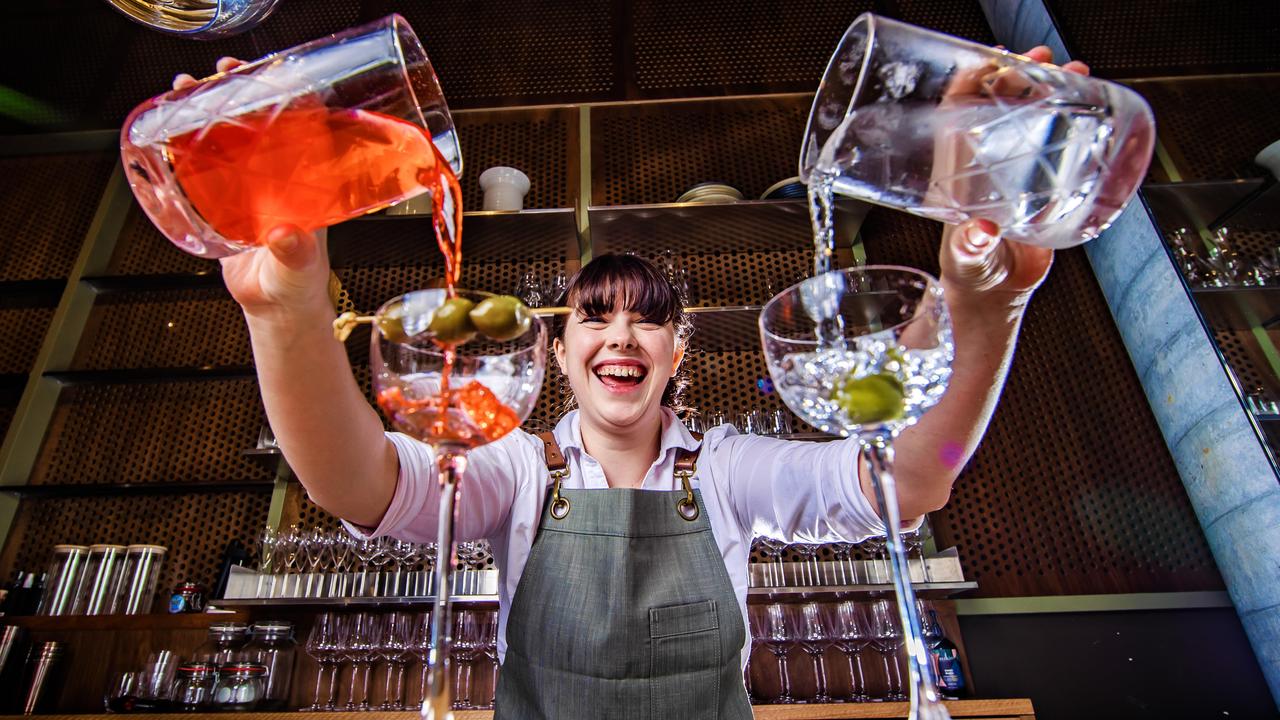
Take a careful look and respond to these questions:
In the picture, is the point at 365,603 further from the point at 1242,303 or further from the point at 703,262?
the point at 1242,303

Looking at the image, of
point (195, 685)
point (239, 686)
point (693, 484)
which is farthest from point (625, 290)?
point (195, 685)

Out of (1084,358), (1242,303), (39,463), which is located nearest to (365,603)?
(39,463)

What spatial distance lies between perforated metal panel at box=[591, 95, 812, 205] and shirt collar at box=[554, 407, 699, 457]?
213 centimetres

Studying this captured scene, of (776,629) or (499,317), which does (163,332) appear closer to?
(776,629)

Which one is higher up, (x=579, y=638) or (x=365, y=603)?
(x=365, y=603)

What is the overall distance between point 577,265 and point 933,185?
263cm

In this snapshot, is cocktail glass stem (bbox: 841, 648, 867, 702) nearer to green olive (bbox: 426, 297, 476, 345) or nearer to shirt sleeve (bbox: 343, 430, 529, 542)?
shirt sleeve (bbox: 343, 430, 529, 542)

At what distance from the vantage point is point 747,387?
311 cm

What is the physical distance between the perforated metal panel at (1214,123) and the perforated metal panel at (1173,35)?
0.32 feet

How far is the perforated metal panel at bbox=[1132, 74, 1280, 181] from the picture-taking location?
3418 mm

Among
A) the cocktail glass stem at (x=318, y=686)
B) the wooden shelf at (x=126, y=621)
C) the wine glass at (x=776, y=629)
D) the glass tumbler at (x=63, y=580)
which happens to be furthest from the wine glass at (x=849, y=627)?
the glass tumbler at (x=63, y=580)

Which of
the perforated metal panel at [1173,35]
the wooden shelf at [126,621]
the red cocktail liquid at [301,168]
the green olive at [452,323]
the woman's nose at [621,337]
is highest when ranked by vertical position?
the perforated metal panel at [1173,35]

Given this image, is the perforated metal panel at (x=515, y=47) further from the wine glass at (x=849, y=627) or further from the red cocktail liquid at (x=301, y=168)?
the red cocktail liquid at (x=301, y=168)

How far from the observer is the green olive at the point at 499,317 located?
674 millimetres
